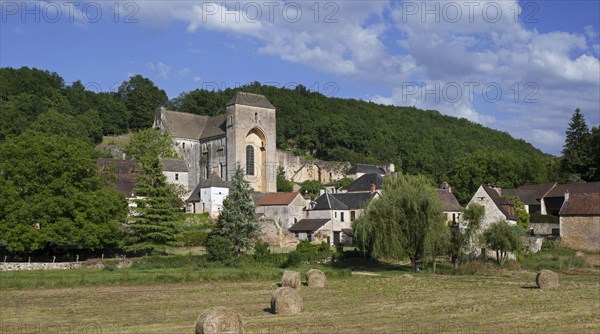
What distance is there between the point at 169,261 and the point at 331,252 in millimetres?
12118

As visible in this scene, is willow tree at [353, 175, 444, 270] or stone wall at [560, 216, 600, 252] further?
stone wall at [560, 216, 600, 252]

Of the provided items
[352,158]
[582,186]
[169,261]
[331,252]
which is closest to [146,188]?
[169,261]

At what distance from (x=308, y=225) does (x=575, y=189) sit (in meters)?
25.6

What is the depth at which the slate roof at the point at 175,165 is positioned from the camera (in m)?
69.4

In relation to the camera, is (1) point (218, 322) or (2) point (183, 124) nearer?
(1) point (218, 322)

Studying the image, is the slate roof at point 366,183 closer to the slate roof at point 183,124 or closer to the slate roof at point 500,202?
the slate roof at point 500,202

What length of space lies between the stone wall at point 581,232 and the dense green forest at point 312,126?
26643 millimetres

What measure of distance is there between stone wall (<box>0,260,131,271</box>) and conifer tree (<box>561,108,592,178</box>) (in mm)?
51235

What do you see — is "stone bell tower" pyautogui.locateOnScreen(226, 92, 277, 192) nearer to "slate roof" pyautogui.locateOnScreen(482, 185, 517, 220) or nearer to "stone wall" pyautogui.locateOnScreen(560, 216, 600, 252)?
"slate roof" pyautogui.locateOnScreen(482, 185, 517, 220)

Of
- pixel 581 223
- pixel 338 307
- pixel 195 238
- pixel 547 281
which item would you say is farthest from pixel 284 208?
pixel 338 307

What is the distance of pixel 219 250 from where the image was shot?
4262 centimetres

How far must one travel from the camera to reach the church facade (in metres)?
73.1

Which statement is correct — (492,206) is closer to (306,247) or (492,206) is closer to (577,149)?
(306,247)

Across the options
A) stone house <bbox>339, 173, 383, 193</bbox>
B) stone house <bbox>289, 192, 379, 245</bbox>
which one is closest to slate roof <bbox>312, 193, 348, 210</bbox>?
stone house <bbox>289, 192, 379, 245</bbox>
